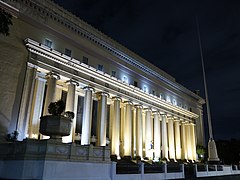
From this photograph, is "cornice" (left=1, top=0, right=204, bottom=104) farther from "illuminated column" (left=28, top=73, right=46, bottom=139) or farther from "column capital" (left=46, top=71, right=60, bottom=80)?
"illuminated column" (left=28, top=73, right=46, bottom=139)

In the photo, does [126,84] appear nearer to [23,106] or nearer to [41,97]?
[41,97]

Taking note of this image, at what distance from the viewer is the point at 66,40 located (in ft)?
90.6

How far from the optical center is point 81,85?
28.0 m

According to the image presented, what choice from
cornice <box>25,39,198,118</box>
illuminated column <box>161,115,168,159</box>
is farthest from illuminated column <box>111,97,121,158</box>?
illuminated column <box>161,115,168,159</box>

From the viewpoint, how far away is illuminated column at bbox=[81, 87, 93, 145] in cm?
2644

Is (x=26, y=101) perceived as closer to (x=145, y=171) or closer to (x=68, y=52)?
Result: (x=68, y=52)

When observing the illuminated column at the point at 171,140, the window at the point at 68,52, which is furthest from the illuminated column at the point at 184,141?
the window at the point at 68,52

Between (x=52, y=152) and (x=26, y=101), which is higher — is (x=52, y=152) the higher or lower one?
the lower one

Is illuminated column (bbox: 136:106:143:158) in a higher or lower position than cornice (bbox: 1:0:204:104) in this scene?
lower

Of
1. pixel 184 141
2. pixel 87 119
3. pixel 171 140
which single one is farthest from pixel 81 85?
pixel 184 141

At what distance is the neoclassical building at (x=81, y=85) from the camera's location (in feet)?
72.3

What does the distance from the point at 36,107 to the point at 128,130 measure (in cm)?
1442

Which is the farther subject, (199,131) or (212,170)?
(199,131)

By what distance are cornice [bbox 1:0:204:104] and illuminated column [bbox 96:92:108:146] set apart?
7.32 m
